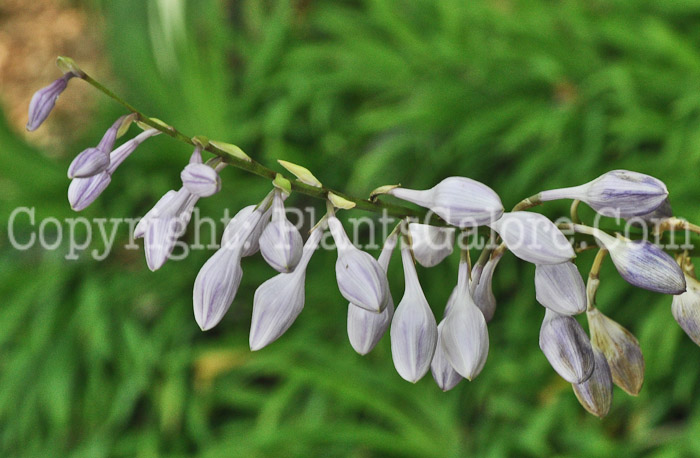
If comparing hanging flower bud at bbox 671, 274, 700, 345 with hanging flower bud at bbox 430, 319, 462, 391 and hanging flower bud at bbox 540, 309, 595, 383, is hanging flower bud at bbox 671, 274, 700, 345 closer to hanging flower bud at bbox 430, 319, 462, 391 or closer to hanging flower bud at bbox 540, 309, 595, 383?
hanging flower bud at bbox 540, 309, 595, 383

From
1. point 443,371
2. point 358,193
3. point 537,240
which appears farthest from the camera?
point 358,193

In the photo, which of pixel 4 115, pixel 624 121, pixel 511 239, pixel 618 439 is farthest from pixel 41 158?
pixel 511 239

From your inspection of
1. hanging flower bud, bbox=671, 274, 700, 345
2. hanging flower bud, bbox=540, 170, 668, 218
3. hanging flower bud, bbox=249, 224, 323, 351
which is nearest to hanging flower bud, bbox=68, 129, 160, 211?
hanging flower bud, bbox=249, 224, 323, 351

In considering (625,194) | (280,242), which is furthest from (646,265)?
(280,242)

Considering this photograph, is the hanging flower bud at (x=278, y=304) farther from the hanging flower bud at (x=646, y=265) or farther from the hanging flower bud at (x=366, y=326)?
the hanging flower bud at (x=646, y=265)

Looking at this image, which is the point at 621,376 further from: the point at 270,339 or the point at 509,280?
the point at 509,280

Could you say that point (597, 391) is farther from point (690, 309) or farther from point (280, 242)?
point (280, 242)
